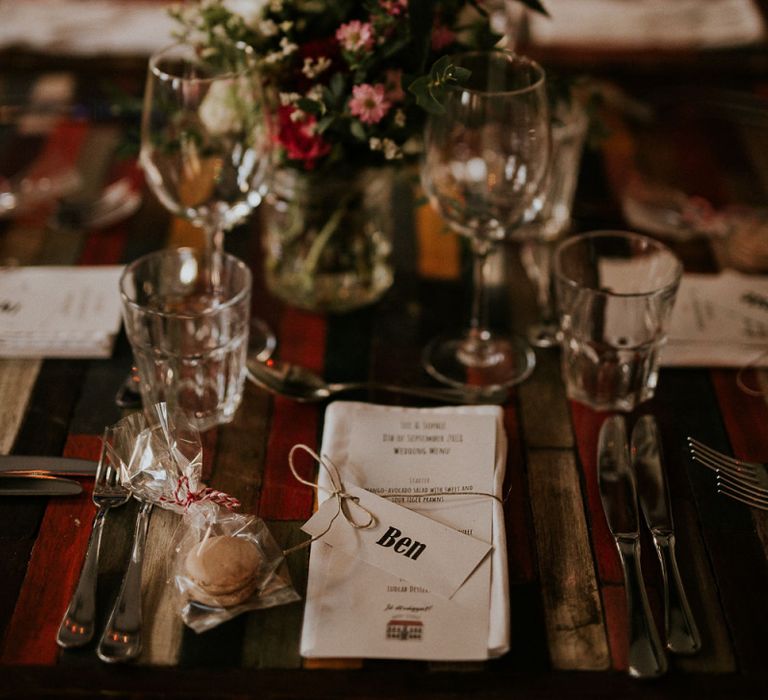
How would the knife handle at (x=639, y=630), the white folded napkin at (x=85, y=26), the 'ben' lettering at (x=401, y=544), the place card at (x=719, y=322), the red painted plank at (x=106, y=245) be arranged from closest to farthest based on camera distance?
the knife handle at (x=639, y=630)
the 'ben' lettering at (x=401, y=544)
the place card at (x=719, y=322)
the red painted plank at (x=106, y=245)
the white folded napkin at (x=85, y=26)

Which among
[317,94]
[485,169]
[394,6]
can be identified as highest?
[394,6]

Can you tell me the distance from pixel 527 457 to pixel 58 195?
102 cm

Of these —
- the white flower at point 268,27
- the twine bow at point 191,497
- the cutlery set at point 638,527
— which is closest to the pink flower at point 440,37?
the white flower at point 268,27

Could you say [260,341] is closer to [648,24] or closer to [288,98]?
[288,98]

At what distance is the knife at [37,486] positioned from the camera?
1089mm

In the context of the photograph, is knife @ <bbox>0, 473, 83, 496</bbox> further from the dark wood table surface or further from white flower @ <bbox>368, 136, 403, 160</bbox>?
white flower @ <bbox>368, 136, 403, 160</bbox>

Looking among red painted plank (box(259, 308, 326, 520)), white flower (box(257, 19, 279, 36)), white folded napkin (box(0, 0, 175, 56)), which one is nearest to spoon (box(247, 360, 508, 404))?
red painted plank (box(259, 308, 326, 520))

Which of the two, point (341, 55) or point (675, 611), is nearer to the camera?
point (675, 611)

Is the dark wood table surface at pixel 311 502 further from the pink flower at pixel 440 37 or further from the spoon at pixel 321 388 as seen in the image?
the pink flower at pixel 440 37

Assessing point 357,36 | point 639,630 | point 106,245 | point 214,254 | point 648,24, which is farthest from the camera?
point 648,24

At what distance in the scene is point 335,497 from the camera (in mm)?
1073

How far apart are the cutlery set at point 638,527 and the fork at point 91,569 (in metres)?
0.53

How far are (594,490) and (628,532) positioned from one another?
0.08m

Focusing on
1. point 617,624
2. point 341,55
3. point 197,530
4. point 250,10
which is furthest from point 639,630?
point 250,10
